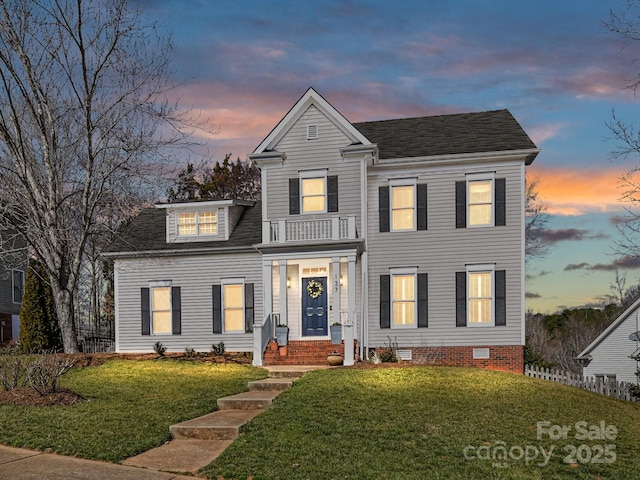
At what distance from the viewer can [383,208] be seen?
65.3ft

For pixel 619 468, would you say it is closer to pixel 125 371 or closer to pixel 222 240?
pixel 125 371

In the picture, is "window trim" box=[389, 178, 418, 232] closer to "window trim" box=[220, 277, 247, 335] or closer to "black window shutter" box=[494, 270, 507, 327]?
"black window shutter" box=[494, 270, 507, 327]

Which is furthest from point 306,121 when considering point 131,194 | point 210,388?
point 210,388

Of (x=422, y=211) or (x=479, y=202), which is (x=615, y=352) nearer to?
(x=479, y=202)

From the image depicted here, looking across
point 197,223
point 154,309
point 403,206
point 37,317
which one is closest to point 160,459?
point 403,206

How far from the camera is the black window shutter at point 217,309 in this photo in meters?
21.6

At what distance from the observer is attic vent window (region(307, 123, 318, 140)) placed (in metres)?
20.0

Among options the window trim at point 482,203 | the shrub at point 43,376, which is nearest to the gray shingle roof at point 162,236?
the window trim at point 482,203

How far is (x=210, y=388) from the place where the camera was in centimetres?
1397

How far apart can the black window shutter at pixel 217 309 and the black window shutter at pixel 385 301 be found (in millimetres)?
5966

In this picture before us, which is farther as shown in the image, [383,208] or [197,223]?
[197,223]

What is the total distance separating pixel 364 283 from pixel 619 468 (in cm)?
1172

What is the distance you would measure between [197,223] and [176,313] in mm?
3466

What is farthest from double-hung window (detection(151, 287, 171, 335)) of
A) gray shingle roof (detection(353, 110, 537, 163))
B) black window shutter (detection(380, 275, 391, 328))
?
gray shingle roof (detection(353, 110, 537, 163))
